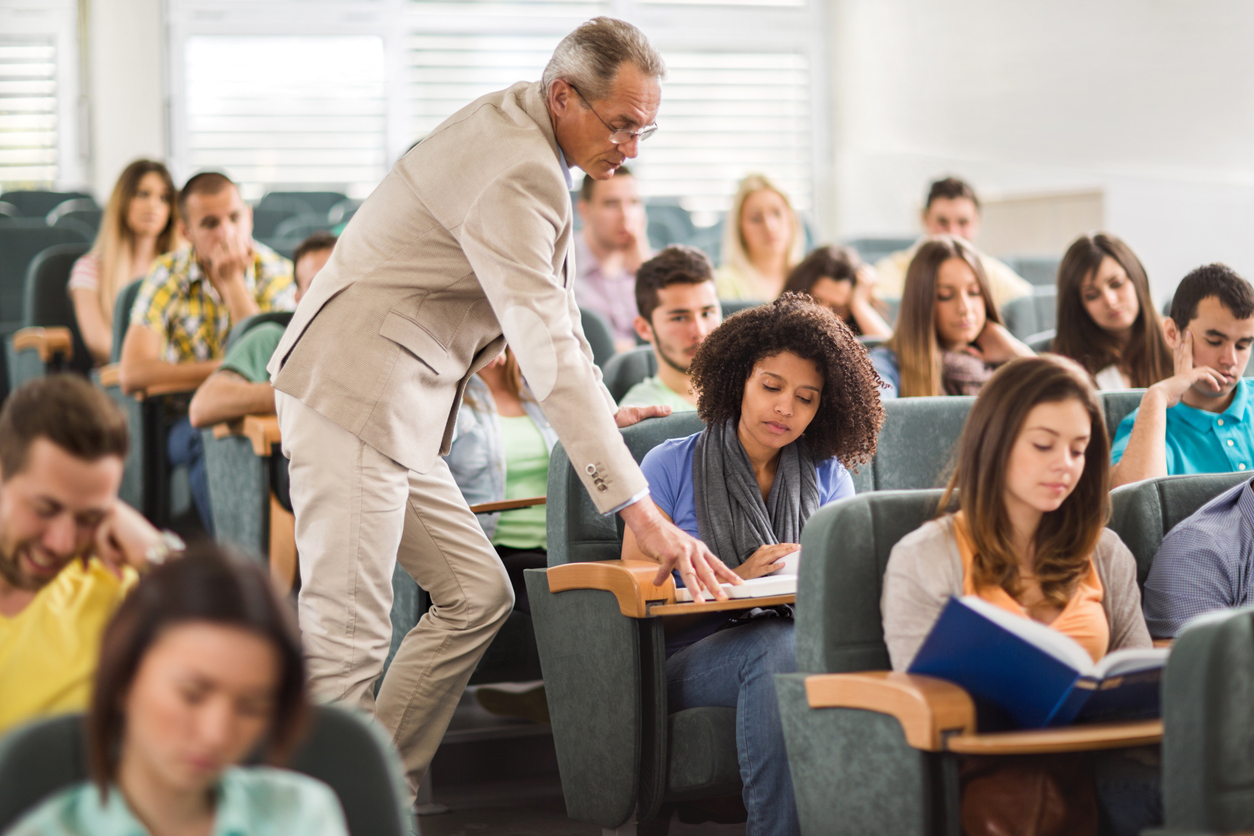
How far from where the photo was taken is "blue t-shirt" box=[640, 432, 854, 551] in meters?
2.13

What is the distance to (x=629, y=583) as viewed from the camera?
1.87m

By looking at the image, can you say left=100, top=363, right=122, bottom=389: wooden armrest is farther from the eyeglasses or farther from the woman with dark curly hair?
the eyeglasses

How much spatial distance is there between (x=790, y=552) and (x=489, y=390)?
1.05 meters

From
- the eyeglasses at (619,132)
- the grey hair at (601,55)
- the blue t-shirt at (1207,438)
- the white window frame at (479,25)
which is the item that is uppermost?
the white window frame at (479,25)

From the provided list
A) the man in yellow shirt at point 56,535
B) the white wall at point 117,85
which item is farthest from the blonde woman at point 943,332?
the white wall at point 117,85

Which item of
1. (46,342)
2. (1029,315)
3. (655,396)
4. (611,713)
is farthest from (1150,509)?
(46,342)

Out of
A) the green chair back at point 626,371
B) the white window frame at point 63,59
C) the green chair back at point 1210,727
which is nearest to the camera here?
the green chair back at point 1210,727

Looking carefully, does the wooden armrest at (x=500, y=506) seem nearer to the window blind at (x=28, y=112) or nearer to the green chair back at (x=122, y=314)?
the green chair back at (x=122, y=314)

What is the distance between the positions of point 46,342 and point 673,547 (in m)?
3.10

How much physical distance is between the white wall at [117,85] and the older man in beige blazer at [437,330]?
6.85 meters

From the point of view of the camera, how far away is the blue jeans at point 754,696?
72.3 inches

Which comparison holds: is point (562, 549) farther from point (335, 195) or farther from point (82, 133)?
point (82, 133)

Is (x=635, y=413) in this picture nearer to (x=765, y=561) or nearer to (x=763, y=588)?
(x=765, y=561)

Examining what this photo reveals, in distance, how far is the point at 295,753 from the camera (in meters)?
1.09
